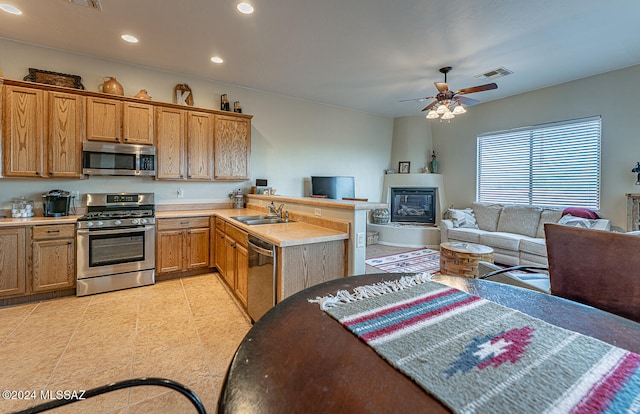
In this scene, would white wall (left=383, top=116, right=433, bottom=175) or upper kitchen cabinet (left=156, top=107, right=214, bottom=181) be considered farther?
white wall (left=383, top=116, right=433, bottom=175)

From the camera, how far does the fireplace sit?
6309 millimetres

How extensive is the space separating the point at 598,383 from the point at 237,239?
2.77m

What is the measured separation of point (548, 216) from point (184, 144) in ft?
19.0

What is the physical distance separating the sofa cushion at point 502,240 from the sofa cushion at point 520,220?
149mm

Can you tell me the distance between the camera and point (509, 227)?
4879mm

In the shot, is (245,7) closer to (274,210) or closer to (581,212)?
(274,210)

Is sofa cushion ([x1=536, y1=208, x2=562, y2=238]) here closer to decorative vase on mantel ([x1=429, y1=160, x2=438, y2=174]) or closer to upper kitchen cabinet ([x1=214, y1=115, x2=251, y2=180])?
decorative vase on mantel ([x1=429, y1=160, x2=438, y2=174])

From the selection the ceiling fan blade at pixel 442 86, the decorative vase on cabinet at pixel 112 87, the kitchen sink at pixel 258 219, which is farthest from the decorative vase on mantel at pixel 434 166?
the decorative vase on cabinet at pixel 112 87

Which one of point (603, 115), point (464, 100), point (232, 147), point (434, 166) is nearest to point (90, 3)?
point (232, 147)

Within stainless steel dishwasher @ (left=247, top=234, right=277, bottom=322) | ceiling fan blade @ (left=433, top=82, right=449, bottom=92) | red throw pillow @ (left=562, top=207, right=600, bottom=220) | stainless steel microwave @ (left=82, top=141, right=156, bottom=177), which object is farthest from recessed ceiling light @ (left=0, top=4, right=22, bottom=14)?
red throw pillow @ (left=562, top=207, right=600, bottom=220)

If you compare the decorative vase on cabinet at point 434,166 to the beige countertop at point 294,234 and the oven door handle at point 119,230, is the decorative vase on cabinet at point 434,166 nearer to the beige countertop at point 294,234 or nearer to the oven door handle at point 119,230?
the beige countertop at point 294,234

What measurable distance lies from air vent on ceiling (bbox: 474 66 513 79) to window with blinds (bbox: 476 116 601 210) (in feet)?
4.63

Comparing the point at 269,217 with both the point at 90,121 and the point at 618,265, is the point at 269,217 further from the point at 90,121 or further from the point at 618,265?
the point at 618,265

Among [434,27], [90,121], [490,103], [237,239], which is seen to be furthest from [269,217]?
[490,103]
